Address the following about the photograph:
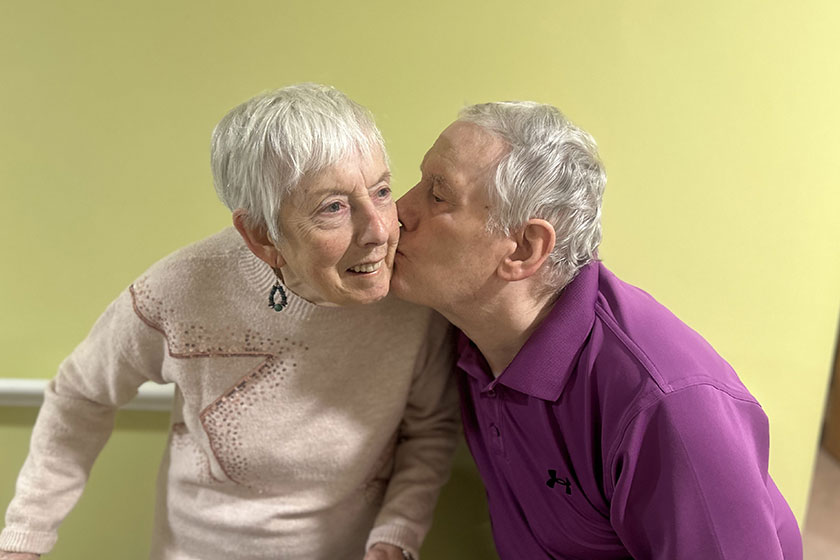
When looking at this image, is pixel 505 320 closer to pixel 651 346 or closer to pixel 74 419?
pixel 651 346

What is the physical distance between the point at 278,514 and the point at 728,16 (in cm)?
118

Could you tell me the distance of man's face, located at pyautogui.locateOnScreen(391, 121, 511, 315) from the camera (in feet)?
3.86

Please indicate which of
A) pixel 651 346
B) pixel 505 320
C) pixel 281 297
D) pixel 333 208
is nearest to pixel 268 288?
pixel 281 297

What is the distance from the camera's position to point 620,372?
1153 millimetres

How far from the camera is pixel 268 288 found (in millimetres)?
1300

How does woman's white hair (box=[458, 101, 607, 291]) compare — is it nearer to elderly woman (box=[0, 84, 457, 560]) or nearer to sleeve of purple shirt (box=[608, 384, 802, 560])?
elderly woman (box=[0, 84, 457, 560])

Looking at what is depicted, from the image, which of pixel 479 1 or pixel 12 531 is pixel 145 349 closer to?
pixel 12 531

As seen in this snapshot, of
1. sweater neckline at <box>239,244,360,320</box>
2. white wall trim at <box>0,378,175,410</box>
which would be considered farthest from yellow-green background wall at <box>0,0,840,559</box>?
sweater neckline at <box>239,244,360,320</box>

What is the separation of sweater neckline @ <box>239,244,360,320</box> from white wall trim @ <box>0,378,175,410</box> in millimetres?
428

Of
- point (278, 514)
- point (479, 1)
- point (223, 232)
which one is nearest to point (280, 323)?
point (223, 232)

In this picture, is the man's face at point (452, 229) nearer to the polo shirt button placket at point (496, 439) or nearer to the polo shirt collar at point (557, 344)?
the polo shirt collar at point (557, 344)

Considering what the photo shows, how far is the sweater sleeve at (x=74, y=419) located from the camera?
1.36 m

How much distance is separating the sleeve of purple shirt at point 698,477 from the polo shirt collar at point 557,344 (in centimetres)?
14

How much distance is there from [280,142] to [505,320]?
46 cm
